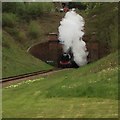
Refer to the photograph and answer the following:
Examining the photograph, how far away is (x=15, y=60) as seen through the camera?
45.7 meters

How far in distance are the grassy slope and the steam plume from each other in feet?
19.6

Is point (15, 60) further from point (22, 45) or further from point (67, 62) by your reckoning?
point (22, 45)

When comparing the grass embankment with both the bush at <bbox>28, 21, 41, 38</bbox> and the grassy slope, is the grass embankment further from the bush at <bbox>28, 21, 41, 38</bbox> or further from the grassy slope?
the bush at <bbox>28, 21, 41, 38</bbox>

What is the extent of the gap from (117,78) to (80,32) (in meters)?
40.2

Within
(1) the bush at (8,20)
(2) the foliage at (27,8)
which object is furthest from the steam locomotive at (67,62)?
(2) the foliage at (27,8)

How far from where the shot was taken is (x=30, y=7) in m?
68.2

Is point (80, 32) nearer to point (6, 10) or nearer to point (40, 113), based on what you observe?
point (6, 10)

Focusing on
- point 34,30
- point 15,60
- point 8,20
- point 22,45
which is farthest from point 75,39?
point 15,60

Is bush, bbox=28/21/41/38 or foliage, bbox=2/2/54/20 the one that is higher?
foliage, bbox=2/2/54/20

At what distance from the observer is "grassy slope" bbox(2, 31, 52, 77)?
41250 millimetres

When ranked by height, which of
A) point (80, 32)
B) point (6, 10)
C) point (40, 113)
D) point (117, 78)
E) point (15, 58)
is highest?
point (6, 10)

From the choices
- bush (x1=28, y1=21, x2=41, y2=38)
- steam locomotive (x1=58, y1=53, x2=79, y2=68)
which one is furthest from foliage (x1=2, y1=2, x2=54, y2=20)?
Answer: steam locomotive (x1=58, y1=53, x2=79, y2=68)

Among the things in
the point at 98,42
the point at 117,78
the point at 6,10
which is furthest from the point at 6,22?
the point at 117,78

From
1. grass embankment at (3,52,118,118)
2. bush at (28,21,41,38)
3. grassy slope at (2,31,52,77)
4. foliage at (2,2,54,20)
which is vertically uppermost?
foliage at (2,2,54,20)
